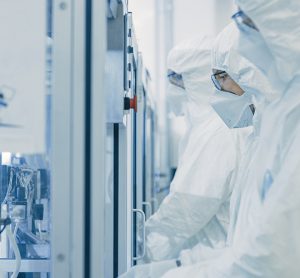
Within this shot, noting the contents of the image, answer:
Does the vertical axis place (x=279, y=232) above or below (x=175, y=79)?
below

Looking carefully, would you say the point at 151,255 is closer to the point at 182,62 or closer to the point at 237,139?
the point at 237,139

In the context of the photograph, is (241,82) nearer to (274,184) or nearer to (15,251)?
(274,184)

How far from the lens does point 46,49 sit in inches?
36.8

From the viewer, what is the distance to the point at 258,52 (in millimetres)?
1242

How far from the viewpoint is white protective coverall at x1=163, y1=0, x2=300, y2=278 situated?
104 cm

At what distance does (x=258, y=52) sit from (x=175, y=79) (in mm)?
1479

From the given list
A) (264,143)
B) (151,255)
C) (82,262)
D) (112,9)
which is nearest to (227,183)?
(151,255)

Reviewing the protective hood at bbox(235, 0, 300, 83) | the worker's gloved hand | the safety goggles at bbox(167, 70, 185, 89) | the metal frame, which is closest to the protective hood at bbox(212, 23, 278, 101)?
the protective hood at bbox(235, 0, 300, 83)

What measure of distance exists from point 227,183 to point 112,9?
0.97 meters

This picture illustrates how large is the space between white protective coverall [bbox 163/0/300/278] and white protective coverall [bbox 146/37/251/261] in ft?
2.18

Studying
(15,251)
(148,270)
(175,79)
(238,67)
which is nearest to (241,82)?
(238,67)

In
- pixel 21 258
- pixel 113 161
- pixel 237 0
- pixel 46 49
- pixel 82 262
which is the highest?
pixel 237 0

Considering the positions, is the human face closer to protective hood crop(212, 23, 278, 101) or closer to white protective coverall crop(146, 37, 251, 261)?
protective hood crop(212, 23, 278, 101)

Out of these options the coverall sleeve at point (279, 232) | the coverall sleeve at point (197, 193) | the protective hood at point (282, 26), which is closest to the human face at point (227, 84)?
the coverall sleeve at point (197, 193)
